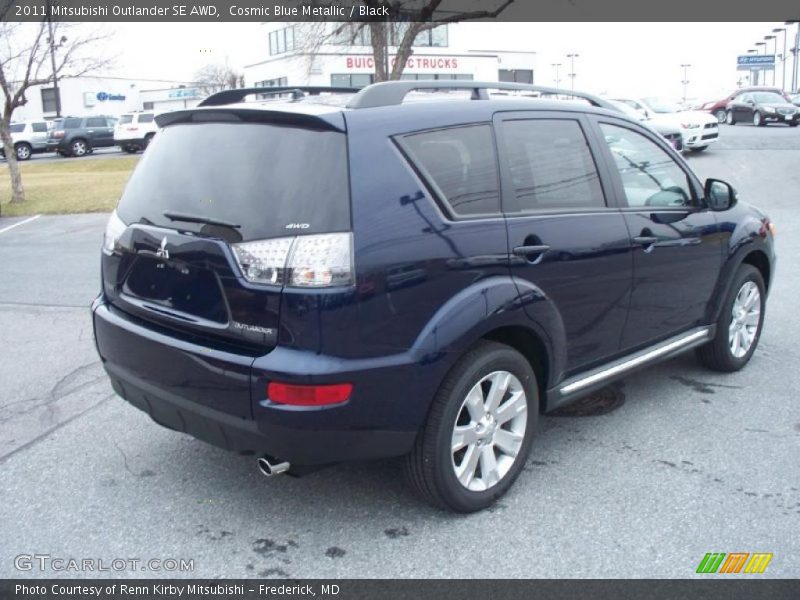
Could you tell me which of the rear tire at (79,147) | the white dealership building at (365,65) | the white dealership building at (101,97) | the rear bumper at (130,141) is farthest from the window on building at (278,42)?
the rear bumper at (130,141)

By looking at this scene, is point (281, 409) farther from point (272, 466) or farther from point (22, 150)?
point (22, 150)

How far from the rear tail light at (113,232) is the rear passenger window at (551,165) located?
1.85m

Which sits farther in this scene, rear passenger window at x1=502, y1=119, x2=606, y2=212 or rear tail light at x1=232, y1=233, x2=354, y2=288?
rear passenger window at x1=502, y1=119, x2=606, y2=212

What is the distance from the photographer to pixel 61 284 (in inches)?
351

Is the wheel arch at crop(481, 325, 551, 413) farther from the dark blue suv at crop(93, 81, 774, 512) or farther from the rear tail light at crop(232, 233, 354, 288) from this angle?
the rear tail light at crop(232, 233, 354, 288)

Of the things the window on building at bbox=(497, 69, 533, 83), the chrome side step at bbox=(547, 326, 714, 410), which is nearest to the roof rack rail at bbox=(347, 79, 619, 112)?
the chrome side step at bbox=(547, 326, 714, 410)

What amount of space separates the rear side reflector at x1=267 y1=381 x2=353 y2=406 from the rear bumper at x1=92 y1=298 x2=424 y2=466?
3 cm

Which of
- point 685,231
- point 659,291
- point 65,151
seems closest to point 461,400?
point 659,291

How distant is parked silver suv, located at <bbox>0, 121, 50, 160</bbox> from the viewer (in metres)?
38.9

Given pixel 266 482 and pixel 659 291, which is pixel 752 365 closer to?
pixel 659 291

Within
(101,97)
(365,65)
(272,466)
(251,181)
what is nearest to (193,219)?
(251,181)

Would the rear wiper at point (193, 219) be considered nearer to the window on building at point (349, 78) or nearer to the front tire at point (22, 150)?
the front tire at point (22, 150)

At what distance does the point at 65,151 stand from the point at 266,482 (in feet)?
125
